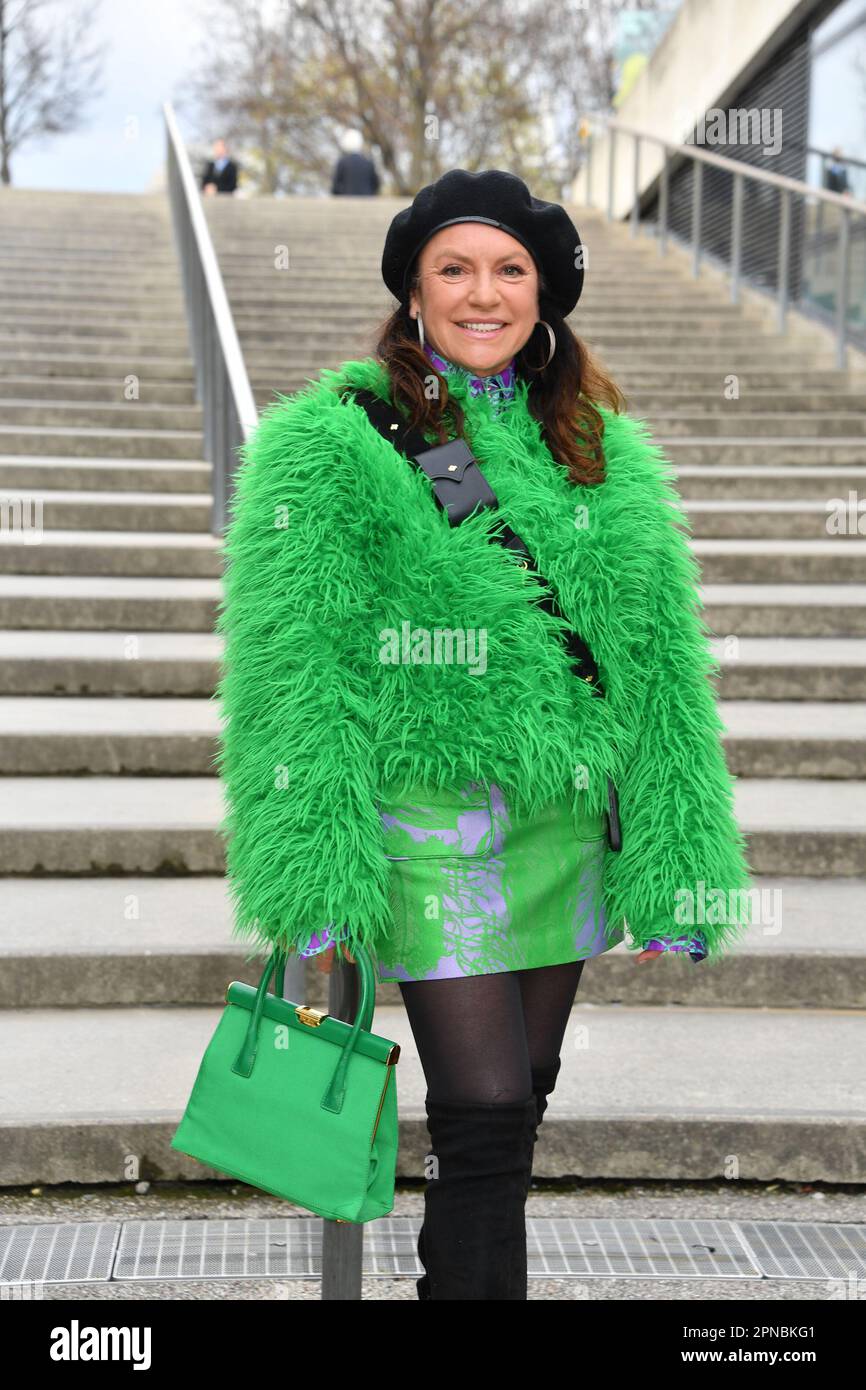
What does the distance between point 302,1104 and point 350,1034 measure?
0.36ft

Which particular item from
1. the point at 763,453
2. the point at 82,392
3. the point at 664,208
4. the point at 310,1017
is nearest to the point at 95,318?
the point at 82,392

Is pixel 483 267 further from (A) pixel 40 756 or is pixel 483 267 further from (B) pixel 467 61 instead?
(B) pixel 467 61

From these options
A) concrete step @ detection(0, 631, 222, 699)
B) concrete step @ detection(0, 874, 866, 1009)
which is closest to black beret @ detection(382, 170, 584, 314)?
concrete step @ detection(0, 874, 866, 1009)

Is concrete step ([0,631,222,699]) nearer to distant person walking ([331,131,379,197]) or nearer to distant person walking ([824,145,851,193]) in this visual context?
distant person walking ([824,145,851,193])

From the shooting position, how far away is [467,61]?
27.3m

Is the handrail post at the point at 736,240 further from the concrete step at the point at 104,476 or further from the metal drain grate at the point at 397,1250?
the metal drain grate at the point at 397,1250

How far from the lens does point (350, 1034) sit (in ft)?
6.57

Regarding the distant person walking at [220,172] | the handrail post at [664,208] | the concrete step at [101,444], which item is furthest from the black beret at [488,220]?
the distant person walking at [220,172]

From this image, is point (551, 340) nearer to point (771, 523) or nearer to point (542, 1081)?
point (542, 1081)

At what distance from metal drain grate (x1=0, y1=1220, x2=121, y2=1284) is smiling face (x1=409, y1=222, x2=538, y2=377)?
1.71 metres

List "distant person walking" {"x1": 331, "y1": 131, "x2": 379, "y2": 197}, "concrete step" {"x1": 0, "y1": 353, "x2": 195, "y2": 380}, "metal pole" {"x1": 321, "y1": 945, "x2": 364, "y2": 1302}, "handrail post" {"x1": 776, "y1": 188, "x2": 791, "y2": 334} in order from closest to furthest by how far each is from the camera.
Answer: "metal pole" {"x1": 321, "y1": 945, "x2": 364, "y2": 1302}
"concrete step" {"x1": 0, "y1": 353, "x2": 195, "y2": 380}
"handrail post" {"x1": 776, "y1": 188, "x2": 791, "y2": 334}
"distant person walking" {"x1": 331, "y1": 131, "x2": 379, "y2": 197}

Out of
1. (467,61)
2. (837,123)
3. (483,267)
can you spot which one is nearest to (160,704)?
(483,267)

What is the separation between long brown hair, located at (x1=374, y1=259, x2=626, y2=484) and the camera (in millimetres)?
2168

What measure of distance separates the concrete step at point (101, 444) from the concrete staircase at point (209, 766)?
0.01m
